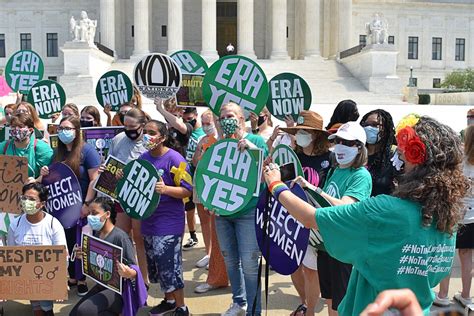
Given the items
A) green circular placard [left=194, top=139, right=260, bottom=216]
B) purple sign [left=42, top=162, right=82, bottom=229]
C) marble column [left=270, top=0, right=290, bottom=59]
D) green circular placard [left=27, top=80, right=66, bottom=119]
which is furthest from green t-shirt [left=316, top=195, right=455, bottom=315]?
→ marble column [left=270, top=0, right=290, bottom=59]

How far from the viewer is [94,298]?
499cm

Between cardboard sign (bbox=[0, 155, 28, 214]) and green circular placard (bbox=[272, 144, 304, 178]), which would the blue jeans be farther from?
cardboard sign (bbox=[0, 155, 28, 214])

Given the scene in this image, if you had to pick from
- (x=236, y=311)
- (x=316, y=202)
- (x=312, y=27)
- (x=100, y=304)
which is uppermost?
(x=312, y=27)

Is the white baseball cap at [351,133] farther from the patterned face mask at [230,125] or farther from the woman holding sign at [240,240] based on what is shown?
the patterned face mask at [230,125]

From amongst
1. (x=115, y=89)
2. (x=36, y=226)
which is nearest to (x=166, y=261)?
(x=36, y=226)

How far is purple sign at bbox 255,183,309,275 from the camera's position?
167 inches

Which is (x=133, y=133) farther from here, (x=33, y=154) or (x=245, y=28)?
(x=245, y=28)

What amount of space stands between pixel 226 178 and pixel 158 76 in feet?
9.34

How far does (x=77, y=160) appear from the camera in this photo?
6.07 m

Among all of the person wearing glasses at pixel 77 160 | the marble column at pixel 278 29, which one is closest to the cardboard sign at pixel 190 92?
the person wearing glasses at pixel 77 160

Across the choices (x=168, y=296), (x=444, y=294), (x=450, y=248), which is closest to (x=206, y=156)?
(x=168, y=296)

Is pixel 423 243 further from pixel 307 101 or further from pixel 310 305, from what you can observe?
pixel 307 101

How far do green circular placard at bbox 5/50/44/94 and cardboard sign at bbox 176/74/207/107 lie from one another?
4163 mm

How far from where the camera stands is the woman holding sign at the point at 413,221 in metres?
2.66
